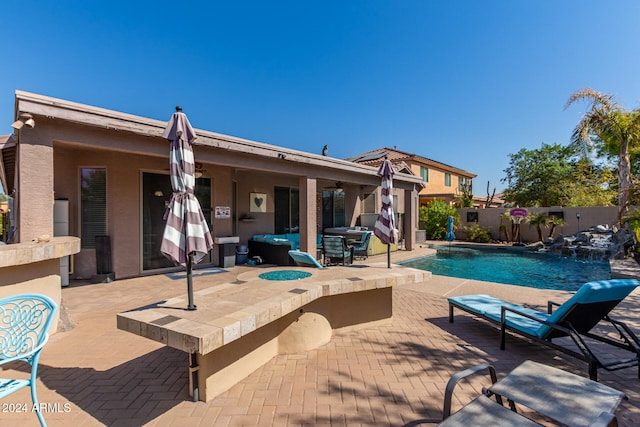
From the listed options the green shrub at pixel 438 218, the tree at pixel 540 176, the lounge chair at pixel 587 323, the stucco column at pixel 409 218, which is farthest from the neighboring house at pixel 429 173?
the lounge chair at pixel 587 323

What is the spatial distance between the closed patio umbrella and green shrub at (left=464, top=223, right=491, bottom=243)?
1991 cm

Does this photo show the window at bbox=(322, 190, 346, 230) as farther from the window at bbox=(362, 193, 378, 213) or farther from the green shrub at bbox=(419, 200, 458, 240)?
the green shrub at bbox=(419, 200, 458, 240)

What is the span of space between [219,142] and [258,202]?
400 centimetres

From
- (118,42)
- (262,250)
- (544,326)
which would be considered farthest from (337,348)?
(118,42)

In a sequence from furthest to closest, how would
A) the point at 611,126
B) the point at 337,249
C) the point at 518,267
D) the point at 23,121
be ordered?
the point at 611,126 < the point at 518,267 < the point at 337,249 < the point at 23,121

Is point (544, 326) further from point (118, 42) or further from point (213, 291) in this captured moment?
point (118, 42)

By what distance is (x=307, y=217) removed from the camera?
893 cm

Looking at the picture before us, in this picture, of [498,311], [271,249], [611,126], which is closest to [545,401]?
[498,311]

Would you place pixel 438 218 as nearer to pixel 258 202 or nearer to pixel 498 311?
pixel 258 202

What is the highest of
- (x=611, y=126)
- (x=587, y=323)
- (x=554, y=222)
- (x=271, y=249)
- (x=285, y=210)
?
(x=611, y=126)

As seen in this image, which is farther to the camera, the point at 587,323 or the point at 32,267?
the point at 32,267

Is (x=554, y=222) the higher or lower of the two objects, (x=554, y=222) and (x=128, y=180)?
the lower

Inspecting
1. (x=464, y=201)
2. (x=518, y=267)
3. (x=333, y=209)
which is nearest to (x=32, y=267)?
(x=333, y=209)

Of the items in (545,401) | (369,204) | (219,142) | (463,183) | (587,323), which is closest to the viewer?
(545,401)
